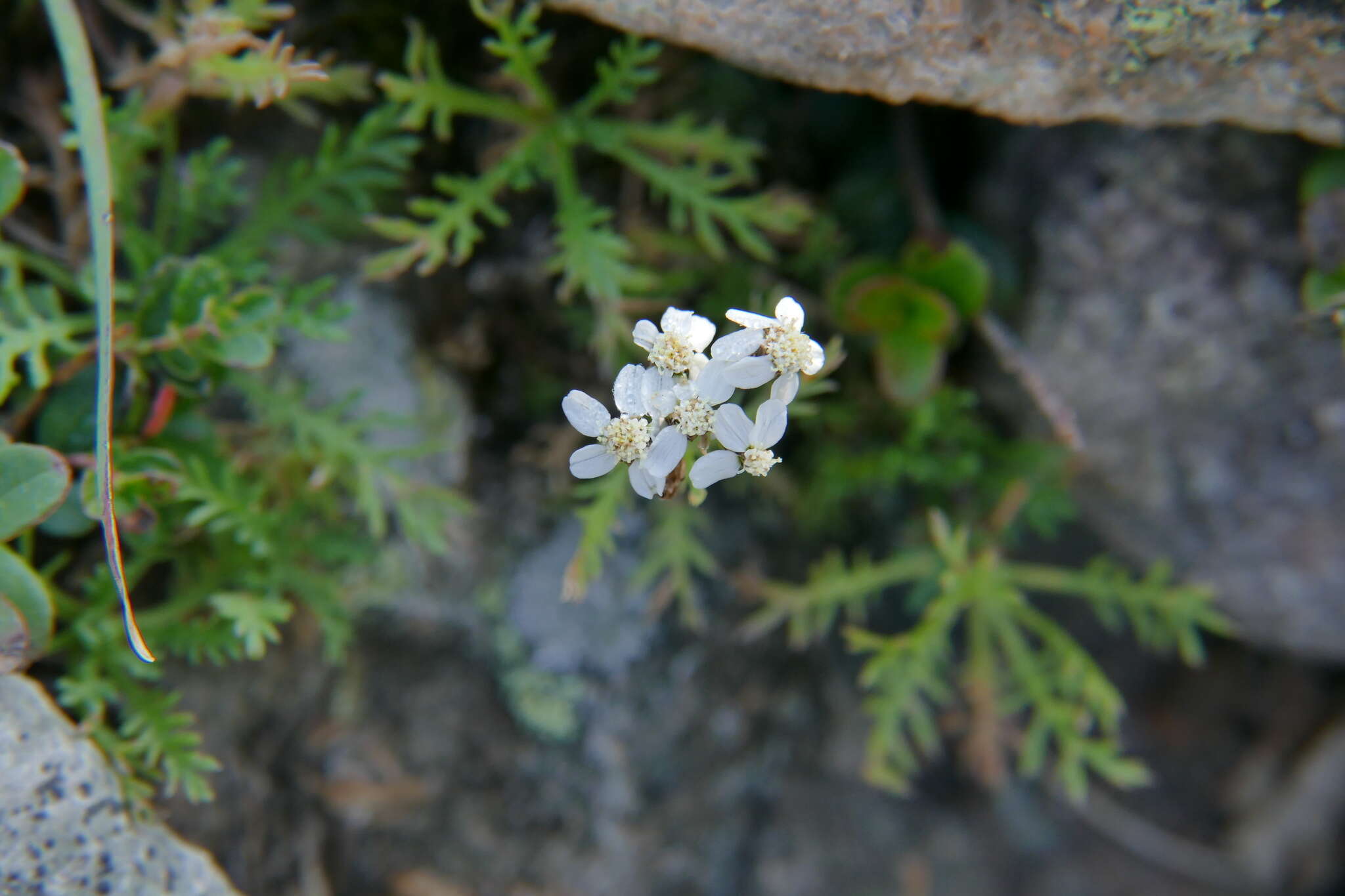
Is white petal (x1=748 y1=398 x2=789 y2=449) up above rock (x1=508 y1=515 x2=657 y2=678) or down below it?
above

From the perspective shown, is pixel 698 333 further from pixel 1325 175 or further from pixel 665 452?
pixel 1325 175

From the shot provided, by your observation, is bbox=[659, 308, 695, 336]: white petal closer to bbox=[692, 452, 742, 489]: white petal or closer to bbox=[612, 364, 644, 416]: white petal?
bbox=[612, 364, 644, 416]: white petal

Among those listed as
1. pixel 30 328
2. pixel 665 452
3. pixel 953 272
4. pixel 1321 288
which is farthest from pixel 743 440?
pixel 1321 288

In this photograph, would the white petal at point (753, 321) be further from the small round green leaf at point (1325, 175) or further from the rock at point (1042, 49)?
the small round green leaf at point (1325, 175)

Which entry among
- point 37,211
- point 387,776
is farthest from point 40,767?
point 37,211

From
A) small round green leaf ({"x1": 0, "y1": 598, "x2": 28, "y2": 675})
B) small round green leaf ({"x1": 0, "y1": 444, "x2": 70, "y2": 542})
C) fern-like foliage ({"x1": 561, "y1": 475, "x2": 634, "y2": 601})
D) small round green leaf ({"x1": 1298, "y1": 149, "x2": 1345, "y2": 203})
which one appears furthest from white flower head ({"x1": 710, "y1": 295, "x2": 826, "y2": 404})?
small round green leaf ({"x1": 1298, "y1": 149, "x2": 1345, "y2": 203})

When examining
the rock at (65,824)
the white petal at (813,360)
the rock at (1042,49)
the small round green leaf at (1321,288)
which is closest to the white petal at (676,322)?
the white petal at (813,360)
